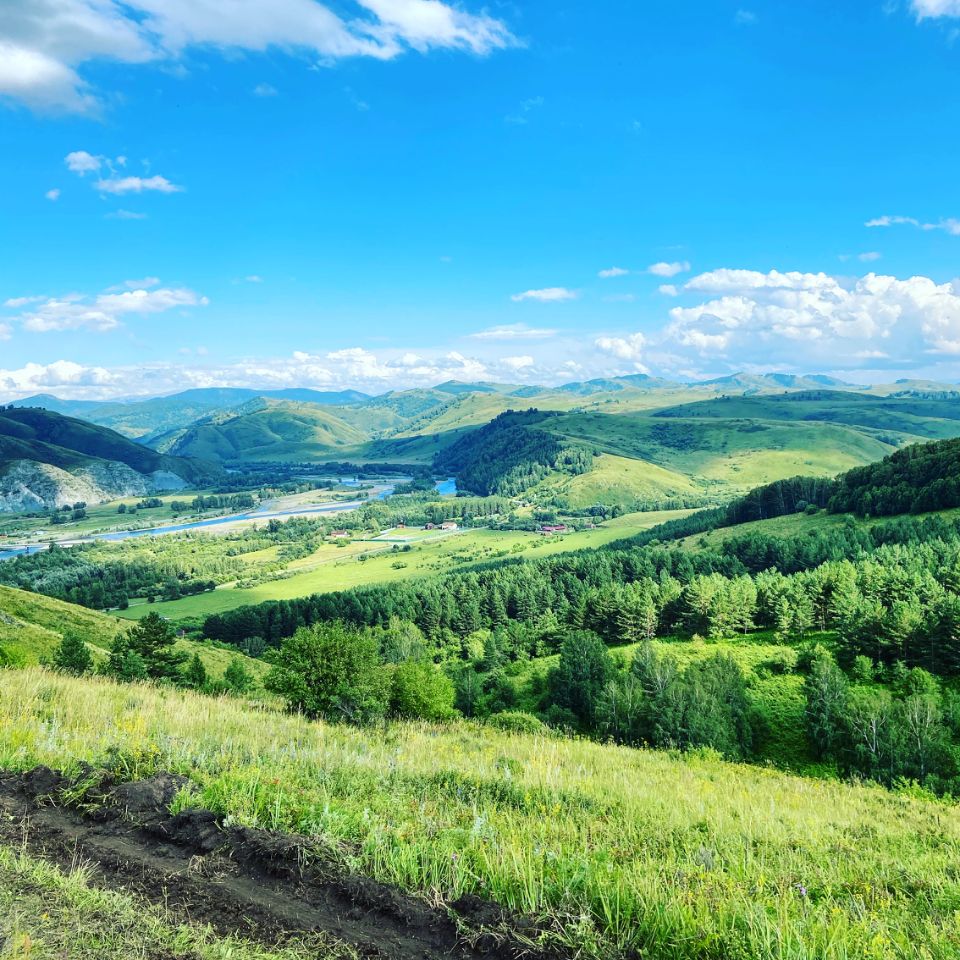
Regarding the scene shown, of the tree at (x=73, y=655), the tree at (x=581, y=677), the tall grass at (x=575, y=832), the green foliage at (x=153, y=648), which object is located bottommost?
the tree at (x=581, y=677)

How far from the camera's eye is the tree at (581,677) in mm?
71312

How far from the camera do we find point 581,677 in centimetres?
7425

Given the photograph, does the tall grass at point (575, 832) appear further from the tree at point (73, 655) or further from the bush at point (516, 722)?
the tree at point (73, 655)

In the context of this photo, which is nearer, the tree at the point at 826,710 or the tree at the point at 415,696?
the tree at the point at 415,696

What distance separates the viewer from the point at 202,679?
5969 cm

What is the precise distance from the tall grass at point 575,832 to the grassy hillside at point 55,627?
50887mm

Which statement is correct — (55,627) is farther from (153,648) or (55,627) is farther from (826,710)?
(826,710)

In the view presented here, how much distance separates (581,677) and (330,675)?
1927 inches

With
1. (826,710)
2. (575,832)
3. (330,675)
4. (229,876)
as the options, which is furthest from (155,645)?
(826,710)

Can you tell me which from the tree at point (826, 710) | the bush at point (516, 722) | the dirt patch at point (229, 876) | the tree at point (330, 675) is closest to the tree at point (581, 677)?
the tree at point (826, 710)

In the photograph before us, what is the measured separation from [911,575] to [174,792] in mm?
107869

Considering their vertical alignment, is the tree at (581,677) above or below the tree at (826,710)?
below

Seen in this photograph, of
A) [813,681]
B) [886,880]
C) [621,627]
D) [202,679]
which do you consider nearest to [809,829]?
[886,880]

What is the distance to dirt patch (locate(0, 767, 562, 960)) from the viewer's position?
21.2ft
